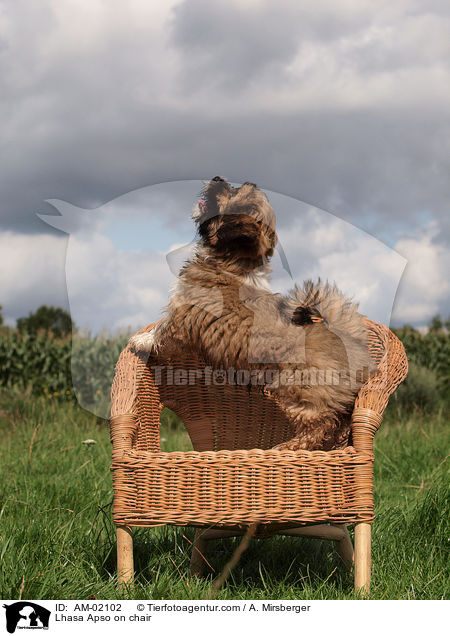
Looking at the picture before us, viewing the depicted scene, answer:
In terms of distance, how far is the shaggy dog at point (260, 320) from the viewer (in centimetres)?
194

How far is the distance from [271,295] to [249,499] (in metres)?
0.67

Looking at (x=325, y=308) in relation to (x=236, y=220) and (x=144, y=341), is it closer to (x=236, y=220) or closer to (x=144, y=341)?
(x=236, y=220)

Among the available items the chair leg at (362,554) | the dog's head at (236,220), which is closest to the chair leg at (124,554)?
the chair leg at (362,554)

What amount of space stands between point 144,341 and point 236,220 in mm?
671

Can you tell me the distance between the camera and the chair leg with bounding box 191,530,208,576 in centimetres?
252

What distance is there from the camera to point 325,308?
6.88 feet

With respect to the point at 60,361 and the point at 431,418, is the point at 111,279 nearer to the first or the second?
the point at 431,418
